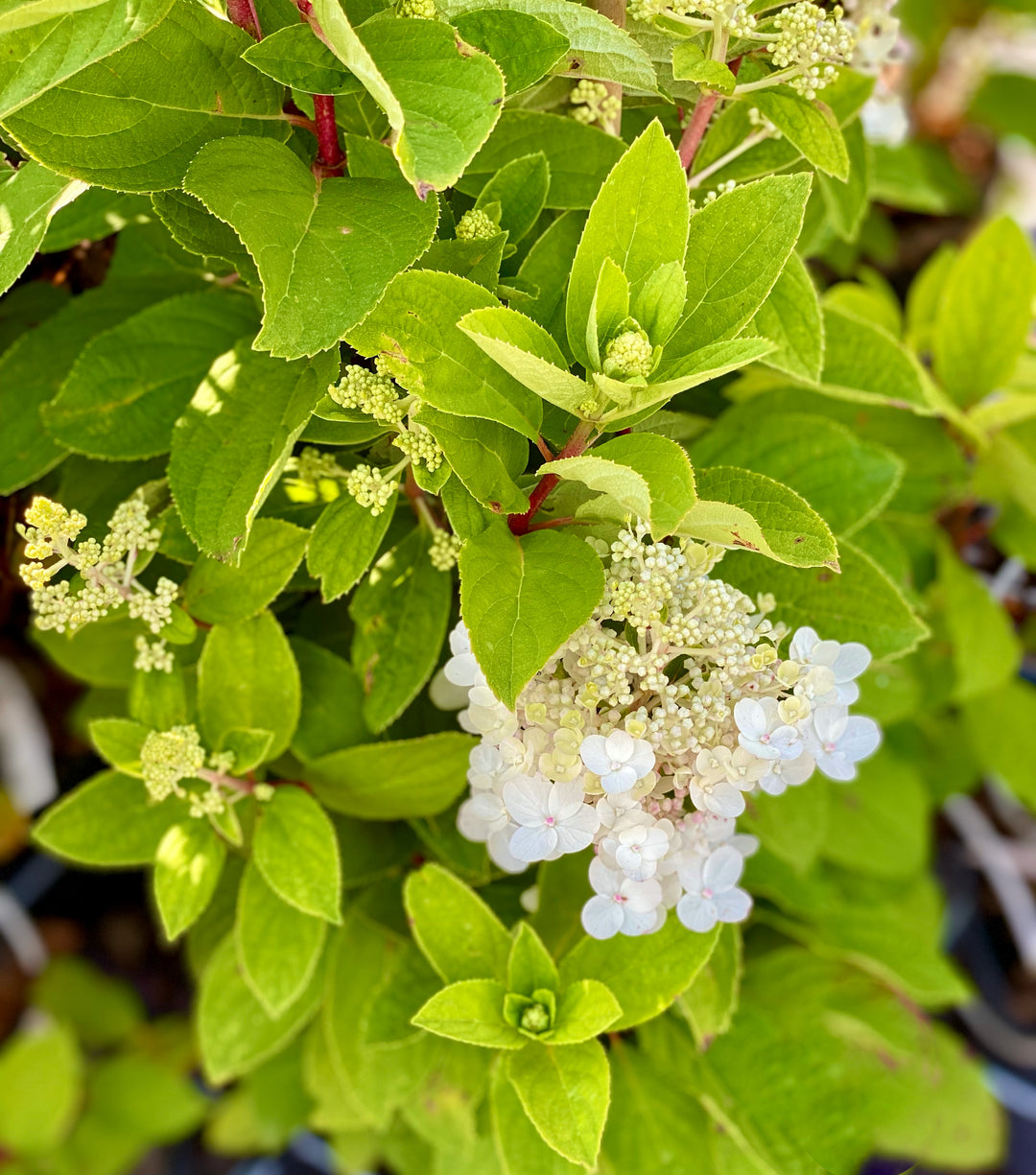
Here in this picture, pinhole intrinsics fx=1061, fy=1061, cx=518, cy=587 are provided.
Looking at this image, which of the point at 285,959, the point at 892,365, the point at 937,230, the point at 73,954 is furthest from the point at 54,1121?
the point at 937,230

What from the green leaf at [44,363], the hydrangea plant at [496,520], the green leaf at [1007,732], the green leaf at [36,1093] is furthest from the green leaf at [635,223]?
the green leaf at [36,1093]

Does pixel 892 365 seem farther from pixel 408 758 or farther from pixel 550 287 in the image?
pixel 408 758

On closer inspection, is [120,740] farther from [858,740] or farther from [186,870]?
[858,740]

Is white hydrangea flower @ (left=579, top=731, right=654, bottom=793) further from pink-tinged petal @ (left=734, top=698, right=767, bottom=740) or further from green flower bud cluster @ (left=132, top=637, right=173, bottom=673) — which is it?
→ green flower bud cluster @ (left=132, top=637, right=173, bottom=673)

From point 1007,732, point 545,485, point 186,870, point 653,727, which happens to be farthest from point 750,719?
point 1007,732

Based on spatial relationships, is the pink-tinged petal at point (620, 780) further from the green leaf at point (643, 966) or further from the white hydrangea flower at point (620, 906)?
the green leaf at point (643, 966)

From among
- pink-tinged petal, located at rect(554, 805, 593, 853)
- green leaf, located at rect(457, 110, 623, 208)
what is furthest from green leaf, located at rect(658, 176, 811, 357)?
pink-tinged petal, located at rect(554, 805, 593, 853)

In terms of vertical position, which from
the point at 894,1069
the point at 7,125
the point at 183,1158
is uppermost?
the point at 7,125
